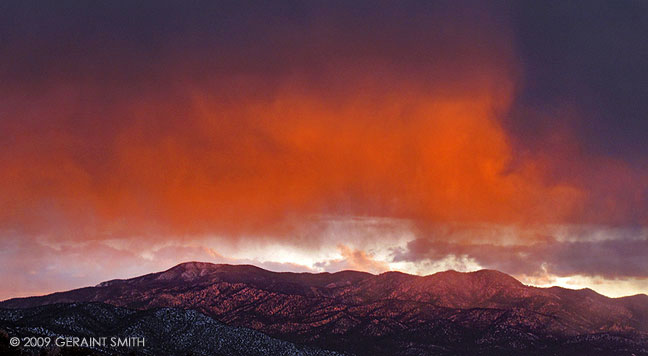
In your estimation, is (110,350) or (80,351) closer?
(80,351)

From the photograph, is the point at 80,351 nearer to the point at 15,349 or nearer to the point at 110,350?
the point at 15,349

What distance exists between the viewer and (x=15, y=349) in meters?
54.1

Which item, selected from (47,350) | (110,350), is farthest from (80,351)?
(110,350)

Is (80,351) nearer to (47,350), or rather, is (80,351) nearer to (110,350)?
(47,350)

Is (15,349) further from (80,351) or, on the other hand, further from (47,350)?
(80,351)

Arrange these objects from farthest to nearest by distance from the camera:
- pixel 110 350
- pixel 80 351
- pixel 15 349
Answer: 1. pixel 110 350
2. pixel 80 351
3. pixel 15 349

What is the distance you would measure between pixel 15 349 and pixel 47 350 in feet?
8.14

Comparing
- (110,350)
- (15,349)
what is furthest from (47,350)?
(110,350)

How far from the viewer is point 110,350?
181625mm

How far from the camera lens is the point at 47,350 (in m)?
55.2

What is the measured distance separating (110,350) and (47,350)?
13557 cm

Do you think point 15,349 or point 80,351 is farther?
point 80,351

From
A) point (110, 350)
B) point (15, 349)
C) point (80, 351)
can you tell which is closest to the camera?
point (15, 349)
